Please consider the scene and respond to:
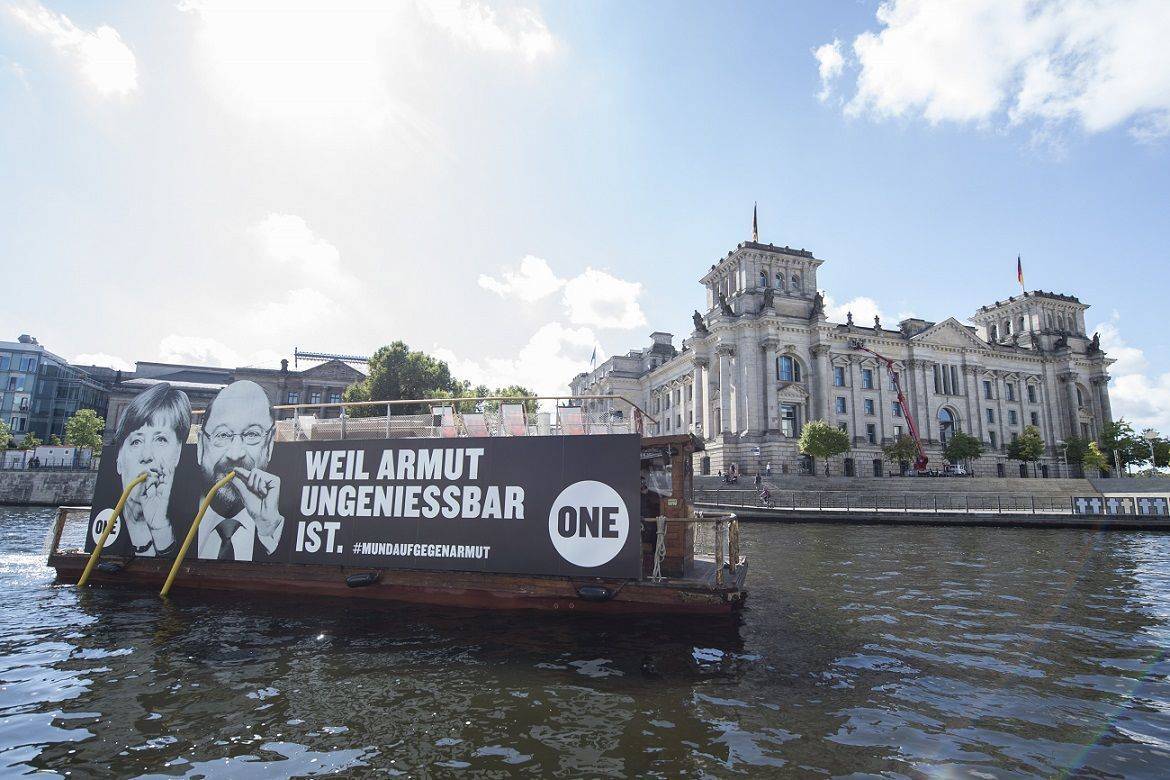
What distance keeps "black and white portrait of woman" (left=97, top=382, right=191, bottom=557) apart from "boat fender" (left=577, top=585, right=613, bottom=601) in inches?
446

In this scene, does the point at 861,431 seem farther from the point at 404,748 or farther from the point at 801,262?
the point at 404,748

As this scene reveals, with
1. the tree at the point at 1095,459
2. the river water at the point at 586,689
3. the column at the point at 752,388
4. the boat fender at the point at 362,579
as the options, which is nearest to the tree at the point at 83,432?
the river water at the point at 586,689

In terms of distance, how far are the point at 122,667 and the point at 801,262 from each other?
8096 cm

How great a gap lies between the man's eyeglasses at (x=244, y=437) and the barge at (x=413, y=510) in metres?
0.04

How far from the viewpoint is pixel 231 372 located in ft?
297

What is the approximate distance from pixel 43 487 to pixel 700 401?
231 feet

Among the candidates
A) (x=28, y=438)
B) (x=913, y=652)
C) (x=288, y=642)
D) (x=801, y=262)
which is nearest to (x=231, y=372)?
(x=28, y=438)

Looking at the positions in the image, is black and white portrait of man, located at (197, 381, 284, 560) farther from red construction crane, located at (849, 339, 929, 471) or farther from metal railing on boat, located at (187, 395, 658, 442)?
red construction crane, located at (849, 339, 929, 471)

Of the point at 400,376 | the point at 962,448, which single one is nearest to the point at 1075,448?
the point at 962,448

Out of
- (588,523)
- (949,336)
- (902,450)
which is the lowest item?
(588,523)

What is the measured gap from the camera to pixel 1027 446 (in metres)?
73.6

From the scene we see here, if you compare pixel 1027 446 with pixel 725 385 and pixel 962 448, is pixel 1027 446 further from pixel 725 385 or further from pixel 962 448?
pixel 725 385

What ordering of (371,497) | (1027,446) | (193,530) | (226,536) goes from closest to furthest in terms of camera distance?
1. (371,497)
2. (193,530)
3. (226,536)
4. (1027,446)

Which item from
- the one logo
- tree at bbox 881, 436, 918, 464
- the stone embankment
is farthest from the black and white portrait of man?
tree at bbox 881, 436, 918, 464
